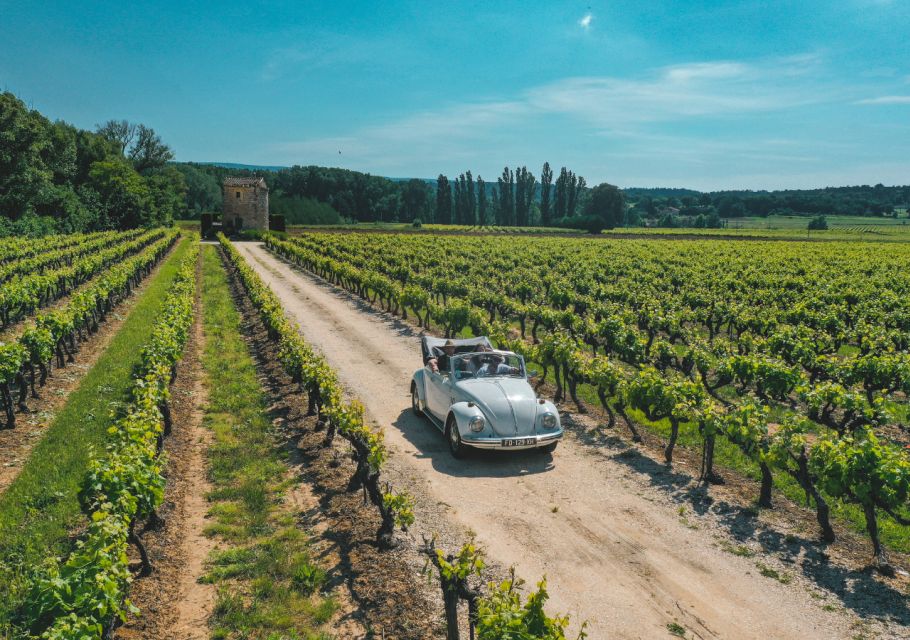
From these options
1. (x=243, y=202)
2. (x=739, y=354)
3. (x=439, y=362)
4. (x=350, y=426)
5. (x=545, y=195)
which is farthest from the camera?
(x=545, y=195)

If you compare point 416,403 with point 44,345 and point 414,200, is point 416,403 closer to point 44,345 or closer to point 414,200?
point 44,345

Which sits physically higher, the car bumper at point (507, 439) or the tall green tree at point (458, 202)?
the tall green tree at point (458, 202)

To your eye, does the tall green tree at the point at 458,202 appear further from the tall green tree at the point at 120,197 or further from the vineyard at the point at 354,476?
the vineyard at the point at 354,476

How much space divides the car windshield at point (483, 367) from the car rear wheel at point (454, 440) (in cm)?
107

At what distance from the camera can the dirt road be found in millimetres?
7410

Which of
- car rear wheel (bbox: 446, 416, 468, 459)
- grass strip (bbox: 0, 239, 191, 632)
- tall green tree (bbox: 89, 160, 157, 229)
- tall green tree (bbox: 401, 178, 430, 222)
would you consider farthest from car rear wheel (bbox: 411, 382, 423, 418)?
tall green tree (bbox: 401, 178, 430, 222)

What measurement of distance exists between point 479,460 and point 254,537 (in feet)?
15.1

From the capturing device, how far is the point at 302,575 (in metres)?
8.32

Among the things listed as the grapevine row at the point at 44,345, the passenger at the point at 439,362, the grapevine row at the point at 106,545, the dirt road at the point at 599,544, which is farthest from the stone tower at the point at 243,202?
the grapevine row at the point at 106,545

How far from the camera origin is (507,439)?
1152 centimetres

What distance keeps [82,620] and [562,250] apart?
2421 inches

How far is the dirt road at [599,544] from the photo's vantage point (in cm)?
741

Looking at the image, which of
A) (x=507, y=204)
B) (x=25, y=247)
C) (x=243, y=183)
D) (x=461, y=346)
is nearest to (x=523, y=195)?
(x=507, y=204)

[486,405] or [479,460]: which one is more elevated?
[486,405]
